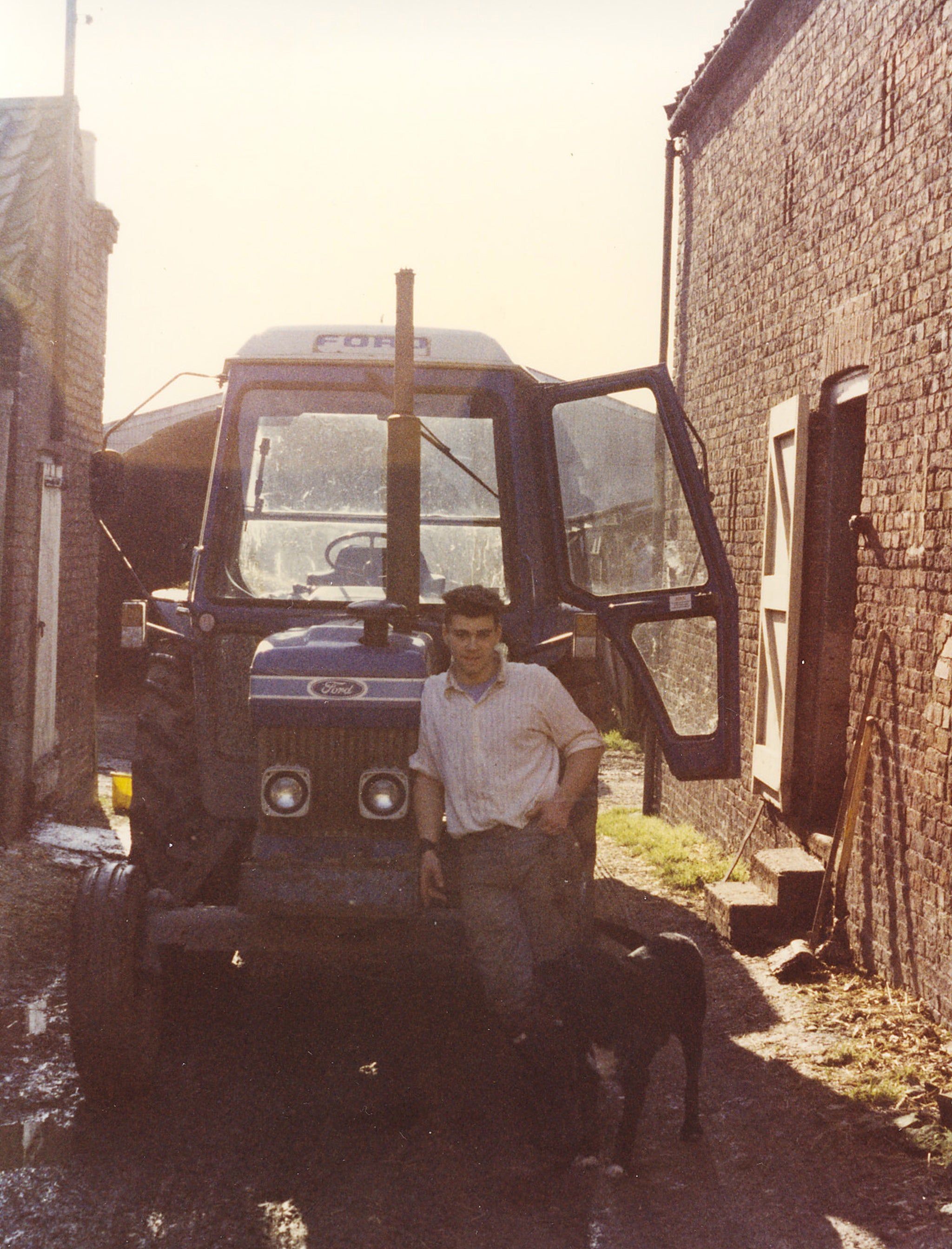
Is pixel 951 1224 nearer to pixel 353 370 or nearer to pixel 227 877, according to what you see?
pixel 227 877

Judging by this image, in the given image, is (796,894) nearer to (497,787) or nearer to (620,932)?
(620,932)

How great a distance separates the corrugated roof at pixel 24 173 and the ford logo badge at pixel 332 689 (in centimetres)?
559

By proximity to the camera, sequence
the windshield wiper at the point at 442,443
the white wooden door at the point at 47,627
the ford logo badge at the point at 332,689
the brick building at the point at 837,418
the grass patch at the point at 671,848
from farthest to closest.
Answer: the white wooden door at the point at 47,627 < the grass patch at the point at 671,848 < the brick building at the point at 837,418 < the windshield wiper at the point at 442,443 < the ford logo badge at the point at 332,689

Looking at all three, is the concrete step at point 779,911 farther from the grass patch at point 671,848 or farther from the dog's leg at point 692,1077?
the dog's leg at point 692,1077

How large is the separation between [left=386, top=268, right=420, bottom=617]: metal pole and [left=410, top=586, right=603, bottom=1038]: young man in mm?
520

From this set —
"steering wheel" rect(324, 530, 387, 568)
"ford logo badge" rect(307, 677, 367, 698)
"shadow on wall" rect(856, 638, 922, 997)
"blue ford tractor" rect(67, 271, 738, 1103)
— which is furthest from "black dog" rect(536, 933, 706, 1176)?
"steering wheel" rect(324, 530, 387, 568)

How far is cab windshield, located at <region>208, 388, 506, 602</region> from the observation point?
5.61 metres

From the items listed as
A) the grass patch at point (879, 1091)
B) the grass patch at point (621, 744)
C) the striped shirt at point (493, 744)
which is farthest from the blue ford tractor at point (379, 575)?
the grass patch at point (621, 744)

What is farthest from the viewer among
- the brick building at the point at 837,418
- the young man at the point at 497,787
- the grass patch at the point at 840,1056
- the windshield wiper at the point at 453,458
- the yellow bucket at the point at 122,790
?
the yellow bucket at the point at 122,790

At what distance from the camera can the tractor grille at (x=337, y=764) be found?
470cm

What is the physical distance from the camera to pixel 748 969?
252 inches

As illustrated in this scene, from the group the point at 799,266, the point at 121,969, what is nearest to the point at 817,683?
the point at 799,266

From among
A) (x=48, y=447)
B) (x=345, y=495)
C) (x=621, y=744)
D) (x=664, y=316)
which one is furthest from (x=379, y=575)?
(x=621, y=744)

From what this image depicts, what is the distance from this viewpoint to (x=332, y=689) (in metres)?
4.68
